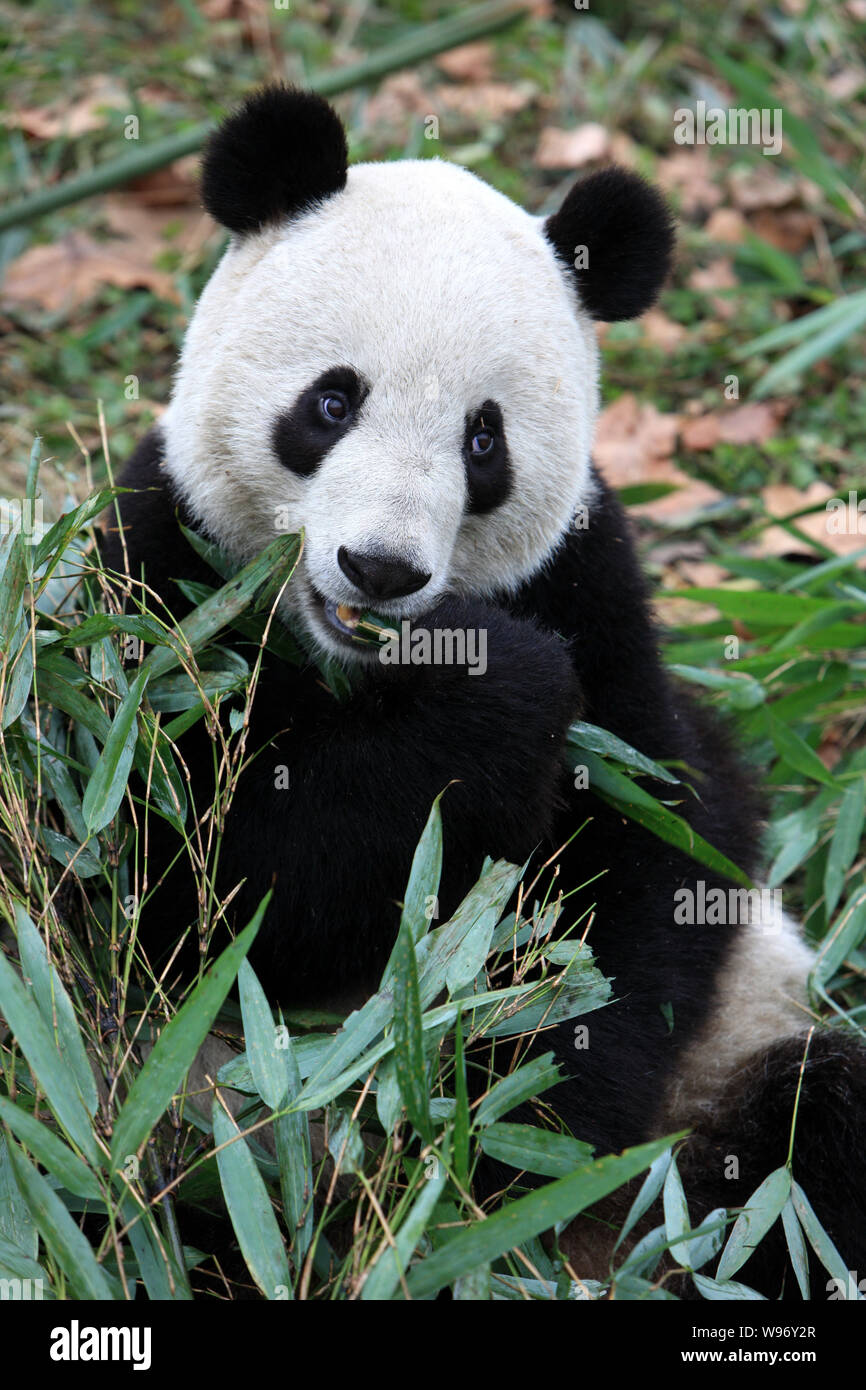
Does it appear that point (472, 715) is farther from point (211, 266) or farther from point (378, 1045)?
point (211, 266)

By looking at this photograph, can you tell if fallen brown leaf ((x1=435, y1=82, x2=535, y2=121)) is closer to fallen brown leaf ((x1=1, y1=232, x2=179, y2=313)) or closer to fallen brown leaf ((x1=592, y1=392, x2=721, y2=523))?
→ fallen brown leaf ((x1=1, y1=232, x2=179, y2=313))

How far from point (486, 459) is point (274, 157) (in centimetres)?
72

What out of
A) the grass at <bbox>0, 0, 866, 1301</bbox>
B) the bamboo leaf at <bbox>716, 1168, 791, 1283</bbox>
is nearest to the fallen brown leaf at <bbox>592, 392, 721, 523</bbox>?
the grass at <bbox>0, 0, 866, 1301</bbox>

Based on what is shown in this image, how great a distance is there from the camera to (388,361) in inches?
102

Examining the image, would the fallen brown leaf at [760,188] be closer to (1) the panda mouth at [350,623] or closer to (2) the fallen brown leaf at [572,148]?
(2) the fallen brown leaf at [572,148]

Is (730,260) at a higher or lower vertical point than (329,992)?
higher

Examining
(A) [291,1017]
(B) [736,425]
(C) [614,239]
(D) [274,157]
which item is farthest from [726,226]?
(A) [291,1017]

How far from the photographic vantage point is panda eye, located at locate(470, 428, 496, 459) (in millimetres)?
2719

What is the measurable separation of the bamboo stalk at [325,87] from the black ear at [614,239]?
84.5 inches

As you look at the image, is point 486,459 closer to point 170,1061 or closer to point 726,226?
point 170,1061

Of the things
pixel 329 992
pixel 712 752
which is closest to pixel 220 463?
pixel 329 992

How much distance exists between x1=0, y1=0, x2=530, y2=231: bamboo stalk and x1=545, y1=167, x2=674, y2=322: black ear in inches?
84.5

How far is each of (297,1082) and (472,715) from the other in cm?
74
